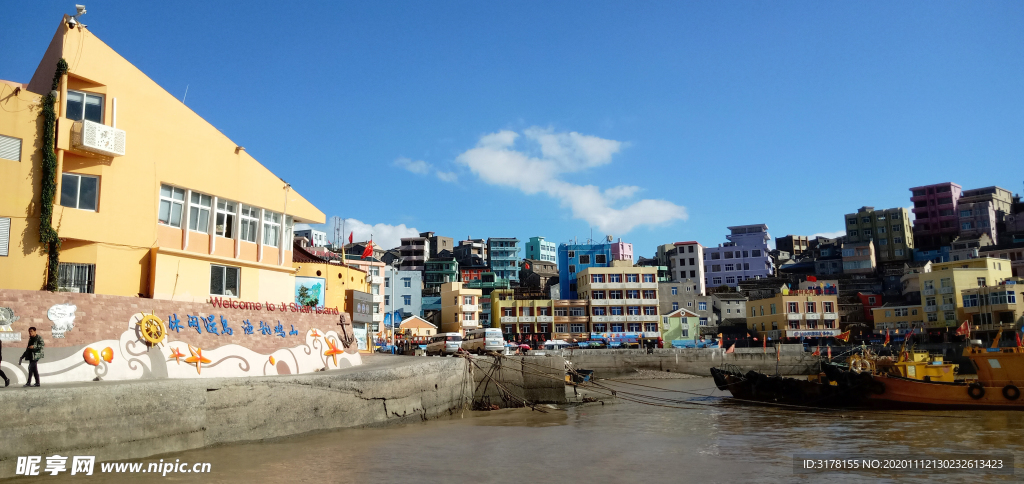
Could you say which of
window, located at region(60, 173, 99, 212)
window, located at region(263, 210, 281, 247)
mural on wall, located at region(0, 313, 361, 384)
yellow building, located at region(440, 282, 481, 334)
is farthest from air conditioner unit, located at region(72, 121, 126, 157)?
yellow building, located at region(440, 282, 481, 334)

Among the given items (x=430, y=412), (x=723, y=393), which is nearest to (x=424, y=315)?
(x=723, y=393)

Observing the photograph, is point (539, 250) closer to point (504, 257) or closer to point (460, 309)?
point (504, 257)

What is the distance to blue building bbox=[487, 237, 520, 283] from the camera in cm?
10175

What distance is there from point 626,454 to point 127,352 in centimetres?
1283

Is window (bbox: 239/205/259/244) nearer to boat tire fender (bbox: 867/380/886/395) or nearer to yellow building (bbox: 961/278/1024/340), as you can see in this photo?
boat tire fender (bbox: 867/380/886/395)

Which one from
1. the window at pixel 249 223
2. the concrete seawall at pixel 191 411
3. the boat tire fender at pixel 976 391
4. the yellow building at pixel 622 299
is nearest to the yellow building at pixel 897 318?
the yellow building at pixel 622 299

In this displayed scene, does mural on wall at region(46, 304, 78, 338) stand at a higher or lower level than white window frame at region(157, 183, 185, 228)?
lower

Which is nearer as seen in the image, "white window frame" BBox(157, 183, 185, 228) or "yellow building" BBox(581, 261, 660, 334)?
"white window frame" BBox(157, 183, 185, 228)

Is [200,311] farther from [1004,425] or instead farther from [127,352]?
[1004,425]

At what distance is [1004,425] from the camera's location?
22.7 metres

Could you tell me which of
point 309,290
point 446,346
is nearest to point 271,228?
point 309,290

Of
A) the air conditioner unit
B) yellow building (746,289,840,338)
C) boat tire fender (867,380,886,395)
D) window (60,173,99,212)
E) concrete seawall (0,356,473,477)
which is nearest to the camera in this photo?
concrete seawall (0,356,473,477)

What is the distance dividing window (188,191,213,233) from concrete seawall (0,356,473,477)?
248 inches

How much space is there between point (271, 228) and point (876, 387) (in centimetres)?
2564
